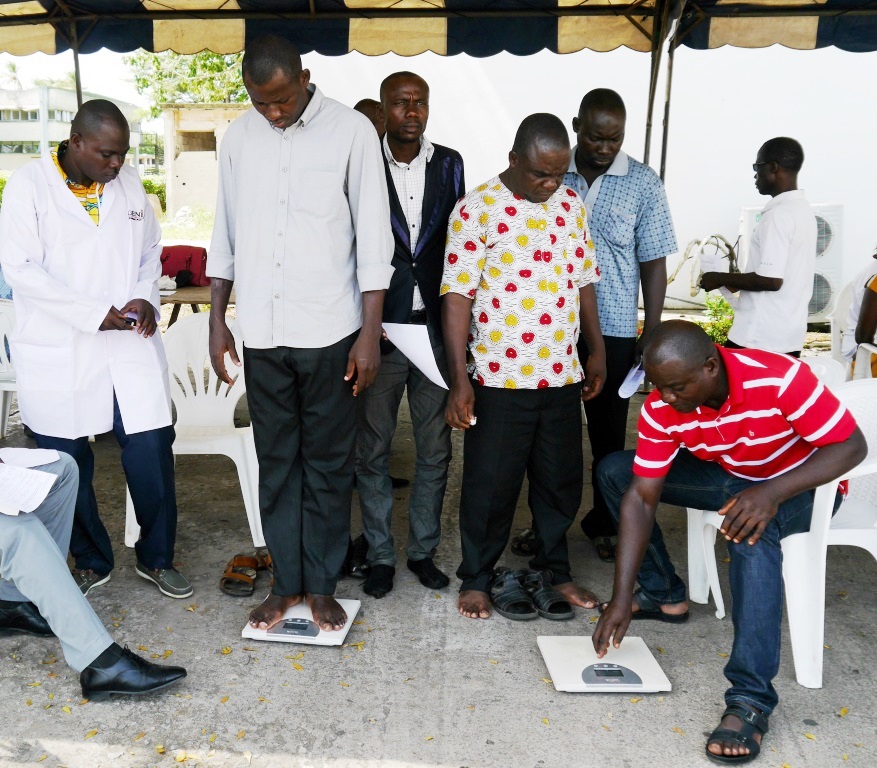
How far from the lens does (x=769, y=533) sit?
8.41ft

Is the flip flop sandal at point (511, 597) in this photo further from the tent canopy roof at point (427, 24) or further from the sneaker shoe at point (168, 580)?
the tent canopy roof at point (427, 24)

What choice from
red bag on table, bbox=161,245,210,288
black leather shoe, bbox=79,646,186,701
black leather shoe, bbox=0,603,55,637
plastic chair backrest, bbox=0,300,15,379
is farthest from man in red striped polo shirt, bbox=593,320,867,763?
red bag on table, bbox=161,245,210,288

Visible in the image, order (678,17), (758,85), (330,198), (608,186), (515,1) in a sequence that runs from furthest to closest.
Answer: (758,85)
(515,1)
(678,17)
(608,186)
(330,198)

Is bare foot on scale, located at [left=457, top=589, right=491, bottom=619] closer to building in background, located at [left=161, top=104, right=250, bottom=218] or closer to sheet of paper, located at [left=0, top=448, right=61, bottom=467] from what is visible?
sheet of paper, located at [left=0, top=448, right=61, bottom=467]

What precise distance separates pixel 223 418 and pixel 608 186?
201 cm

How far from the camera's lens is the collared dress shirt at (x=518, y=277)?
117 inches

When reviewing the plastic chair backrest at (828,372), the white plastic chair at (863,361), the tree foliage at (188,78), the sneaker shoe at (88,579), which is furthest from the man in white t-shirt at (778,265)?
the tree foliage at (188,78)

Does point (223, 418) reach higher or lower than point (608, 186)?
lower

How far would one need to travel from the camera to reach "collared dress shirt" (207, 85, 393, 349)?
277 cm

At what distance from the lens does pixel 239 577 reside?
11.1ft

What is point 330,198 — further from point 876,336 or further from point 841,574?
point 876,336

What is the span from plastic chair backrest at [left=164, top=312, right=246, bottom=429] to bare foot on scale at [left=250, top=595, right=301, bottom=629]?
3.56 feet

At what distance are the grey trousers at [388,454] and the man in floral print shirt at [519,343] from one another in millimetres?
222

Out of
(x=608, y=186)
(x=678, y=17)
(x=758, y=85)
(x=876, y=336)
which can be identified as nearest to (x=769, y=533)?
(x=608, y=186)
